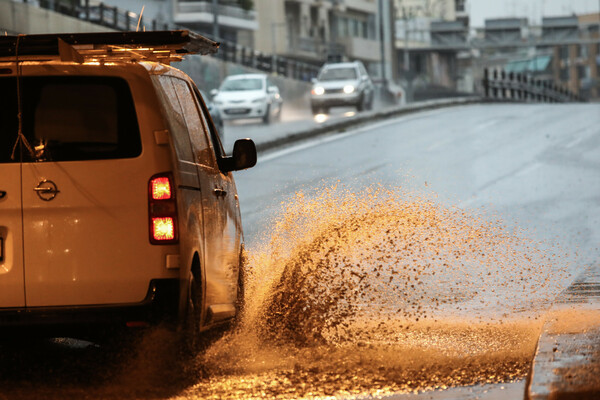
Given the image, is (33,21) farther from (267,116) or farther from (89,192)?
(89,192)

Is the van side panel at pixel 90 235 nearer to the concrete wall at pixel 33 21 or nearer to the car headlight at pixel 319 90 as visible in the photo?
the concrete wall at pixel 33 21

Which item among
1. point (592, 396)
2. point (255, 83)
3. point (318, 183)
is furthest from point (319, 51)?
point (592, 396)

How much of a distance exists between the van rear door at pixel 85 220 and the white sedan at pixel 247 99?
108 ft

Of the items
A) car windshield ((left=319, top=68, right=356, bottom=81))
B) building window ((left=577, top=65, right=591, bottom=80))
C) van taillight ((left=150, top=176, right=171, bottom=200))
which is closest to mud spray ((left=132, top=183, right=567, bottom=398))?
van taillight ((left=150, top=176, right=171, bottom=200))

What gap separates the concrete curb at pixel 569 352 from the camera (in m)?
5.06

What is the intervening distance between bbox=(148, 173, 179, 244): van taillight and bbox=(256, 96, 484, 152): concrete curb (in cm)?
1974

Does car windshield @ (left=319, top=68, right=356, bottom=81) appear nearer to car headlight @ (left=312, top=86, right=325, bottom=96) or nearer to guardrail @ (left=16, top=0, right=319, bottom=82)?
car headlight @ (left=312, top=86, right=325, bottom=96)

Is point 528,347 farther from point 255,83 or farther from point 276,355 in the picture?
point 255,83

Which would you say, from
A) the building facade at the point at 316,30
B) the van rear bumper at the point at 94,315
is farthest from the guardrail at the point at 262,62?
the van rear bumper at the point at 94,315

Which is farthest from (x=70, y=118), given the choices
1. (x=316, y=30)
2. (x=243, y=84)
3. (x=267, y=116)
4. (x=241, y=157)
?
(x=316, y=30)

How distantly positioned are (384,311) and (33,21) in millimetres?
36521

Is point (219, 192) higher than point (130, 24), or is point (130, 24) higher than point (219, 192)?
point (130, 24)

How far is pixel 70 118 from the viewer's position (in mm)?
5730

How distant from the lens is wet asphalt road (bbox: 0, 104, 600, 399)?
5969mm
